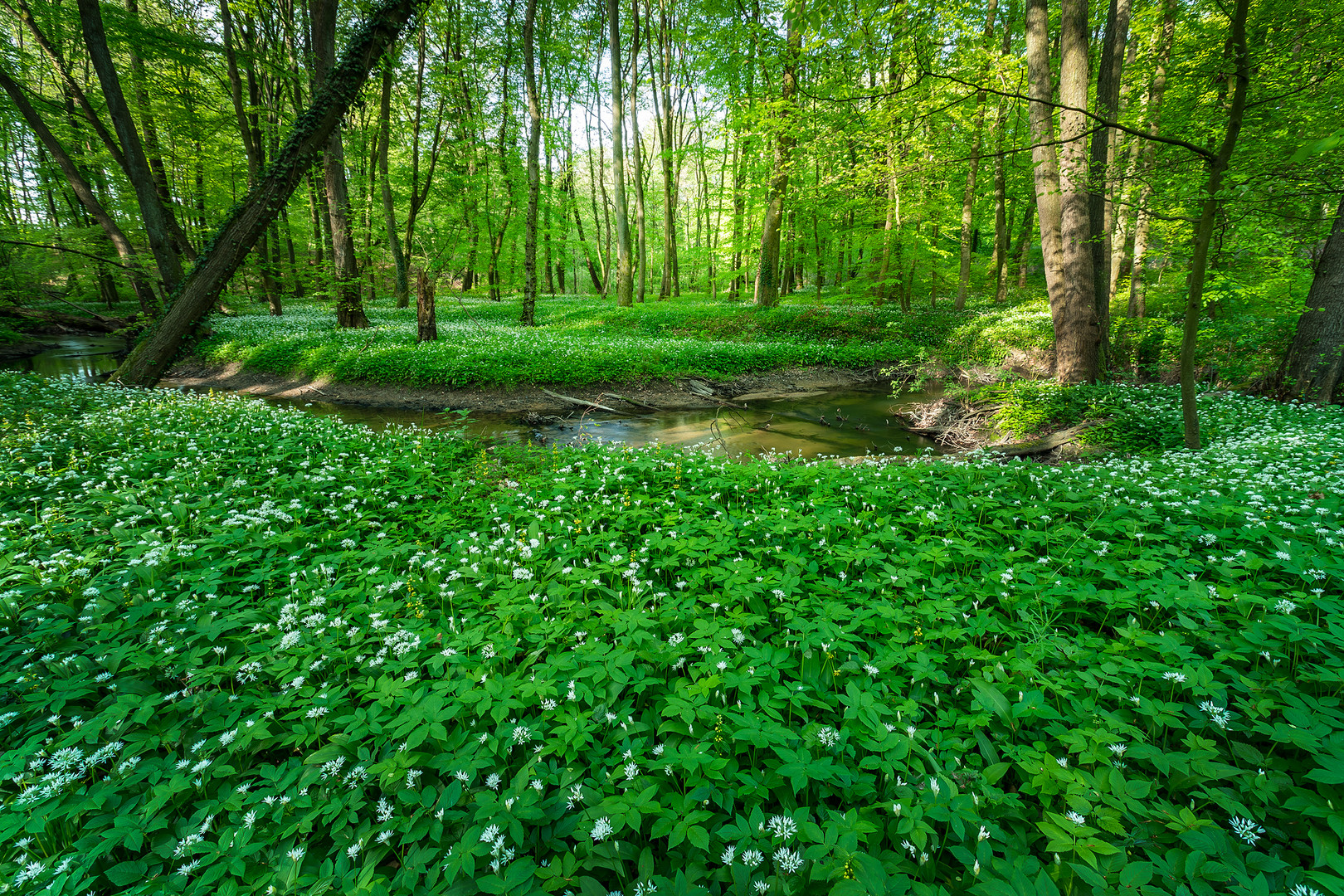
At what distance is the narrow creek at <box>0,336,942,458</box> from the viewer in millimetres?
9633

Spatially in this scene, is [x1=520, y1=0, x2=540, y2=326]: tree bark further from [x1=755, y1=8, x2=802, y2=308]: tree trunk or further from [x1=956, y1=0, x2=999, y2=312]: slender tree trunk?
[x1=956, y1=0, x2=999, y2=312]: slender tree trunk

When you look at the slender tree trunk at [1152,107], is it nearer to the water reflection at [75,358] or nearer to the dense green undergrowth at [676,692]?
the dense green undergrowth at [676,692]

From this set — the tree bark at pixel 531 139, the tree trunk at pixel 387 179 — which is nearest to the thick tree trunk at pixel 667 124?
the tree bark at pixel 531 139

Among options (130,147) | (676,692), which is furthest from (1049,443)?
(130,147)

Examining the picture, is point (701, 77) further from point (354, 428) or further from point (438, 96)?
point (354, 428)

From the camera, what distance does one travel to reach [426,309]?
555 inches

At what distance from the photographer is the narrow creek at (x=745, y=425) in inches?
379

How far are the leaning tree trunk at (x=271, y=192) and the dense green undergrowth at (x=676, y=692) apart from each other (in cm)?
695

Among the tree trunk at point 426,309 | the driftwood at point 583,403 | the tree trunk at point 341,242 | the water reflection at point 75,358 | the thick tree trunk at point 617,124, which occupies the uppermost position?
the thick tree trunk at point 617,124

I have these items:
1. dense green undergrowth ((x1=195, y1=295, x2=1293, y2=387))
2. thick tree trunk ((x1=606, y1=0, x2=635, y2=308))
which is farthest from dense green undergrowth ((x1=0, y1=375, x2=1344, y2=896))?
thick tree trunk ((x1=606, y1=0, x2=635, y2=308))

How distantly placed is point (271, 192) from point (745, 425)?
10.6 metres

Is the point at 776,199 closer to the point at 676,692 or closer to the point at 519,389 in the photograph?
the point at 519,389

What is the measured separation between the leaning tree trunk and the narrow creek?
249cm

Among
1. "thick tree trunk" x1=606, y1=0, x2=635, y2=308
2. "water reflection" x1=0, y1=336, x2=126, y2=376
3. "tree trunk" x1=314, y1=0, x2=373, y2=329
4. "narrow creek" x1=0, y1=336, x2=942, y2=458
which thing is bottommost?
"narrow creek" x1=0, y1=336, x2=942, y2=458
